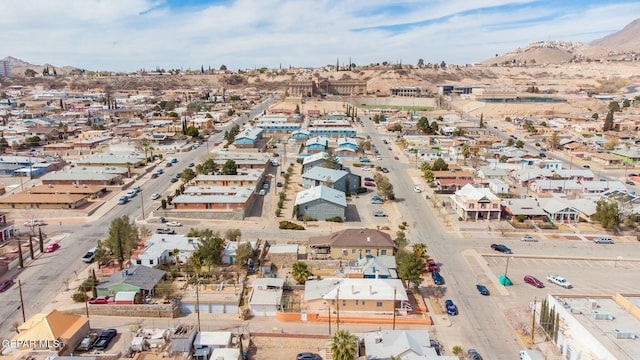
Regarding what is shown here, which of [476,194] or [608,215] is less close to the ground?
[476,194]

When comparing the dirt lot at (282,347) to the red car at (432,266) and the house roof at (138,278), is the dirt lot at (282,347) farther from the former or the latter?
the red car at (432,266)

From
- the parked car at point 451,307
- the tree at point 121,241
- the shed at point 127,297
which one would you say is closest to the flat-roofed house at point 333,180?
the tree at point 121,241

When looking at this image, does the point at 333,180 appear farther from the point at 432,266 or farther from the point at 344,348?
the point at 344,348

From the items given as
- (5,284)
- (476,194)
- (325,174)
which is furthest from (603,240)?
(5,284)

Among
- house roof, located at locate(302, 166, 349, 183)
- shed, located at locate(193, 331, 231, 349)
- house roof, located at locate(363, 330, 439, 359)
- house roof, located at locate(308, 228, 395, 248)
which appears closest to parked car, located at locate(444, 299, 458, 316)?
house roof, located at locate(363, 330, 439, 359)

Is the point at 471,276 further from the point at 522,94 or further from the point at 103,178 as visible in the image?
the point at 522,94

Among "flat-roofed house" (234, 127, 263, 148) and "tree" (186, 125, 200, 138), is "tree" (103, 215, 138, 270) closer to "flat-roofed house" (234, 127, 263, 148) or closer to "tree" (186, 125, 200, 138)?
"flat-roofed house" (234, 127, 263, 148)

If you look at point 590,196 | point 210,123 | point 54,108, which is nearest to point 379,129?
point 210,123
